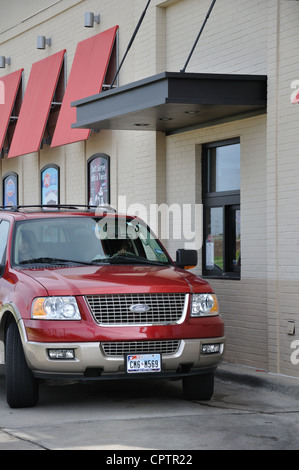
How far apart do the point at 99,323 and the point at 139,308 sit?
42 cm

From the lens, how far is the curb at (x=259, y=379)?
9863 millimetres

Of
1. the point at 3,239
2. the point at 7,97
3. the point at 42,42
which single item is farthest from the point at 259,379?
the point at 7,97

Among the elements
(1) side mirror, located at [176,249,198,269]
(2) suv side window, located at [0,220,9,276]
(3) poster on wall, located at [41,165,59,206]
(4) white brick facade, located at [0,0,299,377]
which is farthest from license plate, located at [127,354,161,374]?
(3) poster on wall, located at [41,165,59,206]

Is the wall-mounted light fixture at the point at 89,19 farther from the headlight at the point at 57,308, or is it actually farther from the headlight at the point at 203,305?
the headlight at the point at 57,308

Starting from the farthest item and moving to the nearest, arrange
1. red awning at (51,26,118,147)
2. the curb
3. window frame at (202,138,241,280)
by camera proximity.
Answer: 1. red awning at (51,26,118,147)
2. window frame at (202,138,241,280)
3. the curb

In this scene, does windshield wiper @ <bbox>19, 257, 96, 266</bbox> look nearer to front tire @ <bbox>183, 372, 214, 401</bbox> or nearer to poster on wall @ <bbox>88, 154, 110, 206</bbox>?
front tire @ <bbox>183, 372, 214, 401</bbox>

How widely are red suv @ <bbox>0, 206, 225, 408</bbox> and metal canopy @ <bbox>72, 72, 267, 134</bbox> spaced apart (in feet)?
8.97

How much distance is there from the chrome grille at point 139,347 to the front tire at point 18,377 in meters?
0.86

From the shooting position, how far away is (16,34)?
20312 mm

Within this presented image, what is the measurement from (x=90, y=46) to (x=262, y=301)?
7.26m

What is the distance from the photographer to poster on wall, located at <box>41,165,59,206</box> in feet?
59.4

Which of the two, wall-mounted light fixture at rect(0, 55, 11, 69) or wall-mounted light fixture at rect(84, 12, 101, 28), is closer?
wall-mounted light fixture at rect(84, 12, 101, 28)

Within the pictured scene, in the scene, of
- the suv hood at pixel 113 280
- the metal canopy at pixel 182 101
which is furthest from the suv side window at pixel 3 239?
the metal canopy at pixel 182 101

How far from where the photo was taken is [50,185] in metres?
18.4
